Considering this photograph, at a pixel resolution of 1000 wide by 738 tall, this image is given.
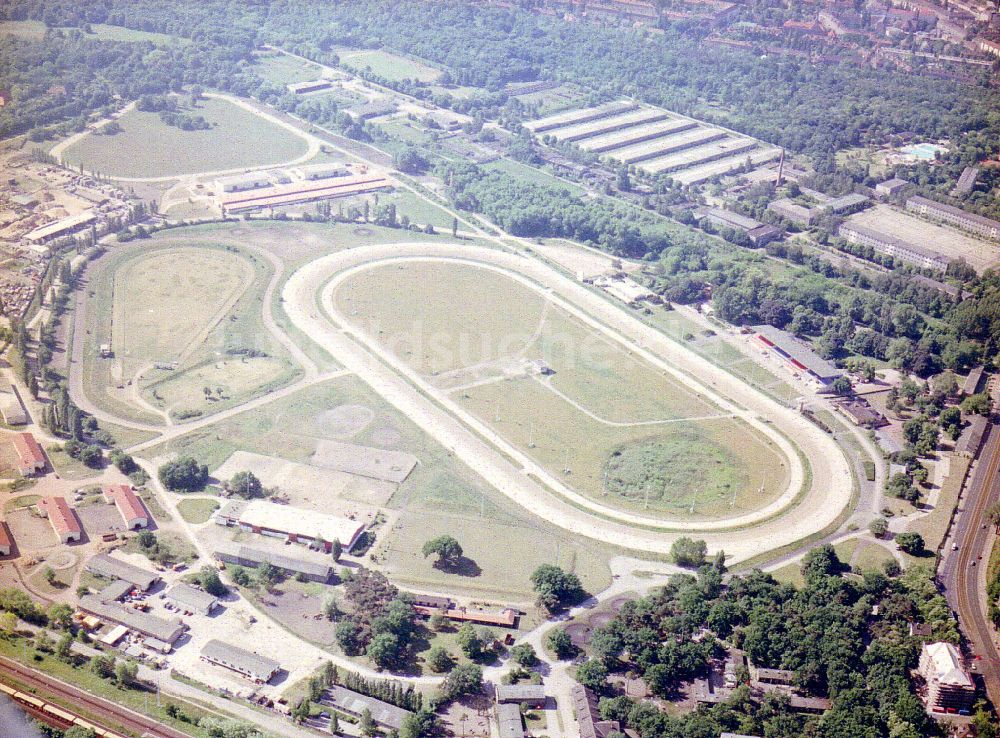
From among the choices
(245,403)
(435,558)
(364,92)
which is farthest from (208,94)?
(435,558)

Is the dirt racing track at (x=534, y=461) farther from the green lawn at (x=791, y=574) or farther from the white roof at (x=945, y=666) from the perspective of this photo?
the white roof at (x=945, y=666)

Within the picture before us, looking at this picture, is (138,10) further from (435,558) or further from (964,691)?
(964,691)

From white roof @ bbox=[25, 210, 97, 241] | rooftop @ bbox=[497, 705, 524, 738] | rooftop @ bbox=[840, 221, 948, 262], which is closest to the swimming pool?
rooftop @ bbox=[840, 221, 948, 262]

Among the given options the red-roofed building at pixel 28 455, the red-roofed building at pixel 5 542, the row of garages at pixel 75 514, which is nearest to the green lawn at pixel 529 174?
the red-roofed building at pixel 28 455

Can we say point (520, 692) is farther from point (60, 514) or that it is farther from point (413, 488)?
point (60, 514)

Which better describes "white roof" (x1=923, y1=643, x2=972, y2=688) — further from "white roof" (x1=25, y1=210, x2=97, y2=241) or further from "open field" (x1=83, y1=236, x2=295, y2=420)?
"white roof" (x1=25, y1=210, x2=97, y2=241)

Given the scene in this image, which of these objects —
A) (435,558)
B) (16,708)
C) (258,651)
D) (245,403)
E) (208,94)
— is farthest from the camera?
(208,94)
